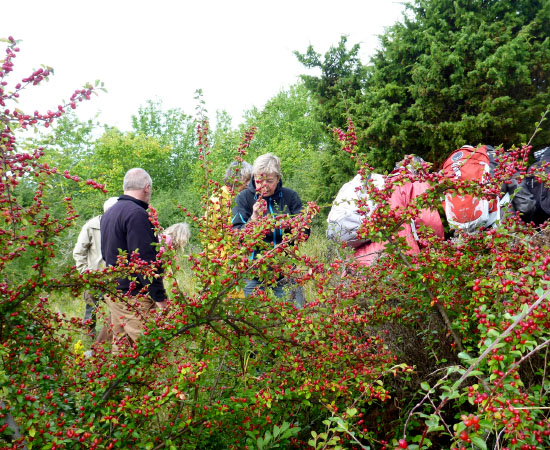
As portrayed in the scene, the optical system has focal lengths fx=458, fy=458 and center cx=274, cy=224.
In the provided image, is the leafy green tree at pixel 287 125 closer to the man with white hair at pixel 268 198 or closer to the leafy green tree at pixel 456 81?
the leafy green tree at pixel 456 81

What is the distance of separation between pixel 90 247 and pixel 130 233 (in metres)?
1.97

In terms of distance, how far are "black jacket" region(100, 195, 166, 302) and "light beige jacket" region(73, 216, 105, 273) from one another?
4.83 ft

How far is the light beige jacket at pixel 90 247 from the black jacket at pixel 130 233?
1471mm

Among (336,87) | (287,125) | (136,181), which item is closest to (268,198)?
(136,181)

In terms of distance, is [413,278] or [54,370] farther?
[413,278]

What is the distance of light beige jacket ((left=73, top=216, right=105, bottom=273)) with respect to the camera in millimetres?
5302

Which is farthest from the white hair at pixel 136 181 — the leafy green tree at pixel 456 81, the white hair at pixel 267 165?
Answer: the leafy green tree at pixel 456 81

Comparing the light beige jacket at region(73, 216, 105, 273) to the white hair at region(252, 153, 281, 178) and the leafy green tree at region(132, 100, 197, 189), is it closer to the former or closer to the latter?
the white hair at region(252, 153, 281, 178)

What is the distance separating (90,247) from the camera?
17.6 feet

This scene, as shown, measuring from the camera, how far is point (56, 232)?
6.51 feet

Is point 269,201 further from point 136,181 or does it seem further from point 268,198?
point 136,181

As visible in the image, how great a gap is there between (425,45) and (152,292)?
534 centimetres

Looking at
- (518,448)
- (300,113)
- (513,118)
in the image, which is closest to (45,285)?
(518,448)

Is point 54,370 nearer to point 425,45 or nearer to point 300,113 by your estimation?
point 425,45
